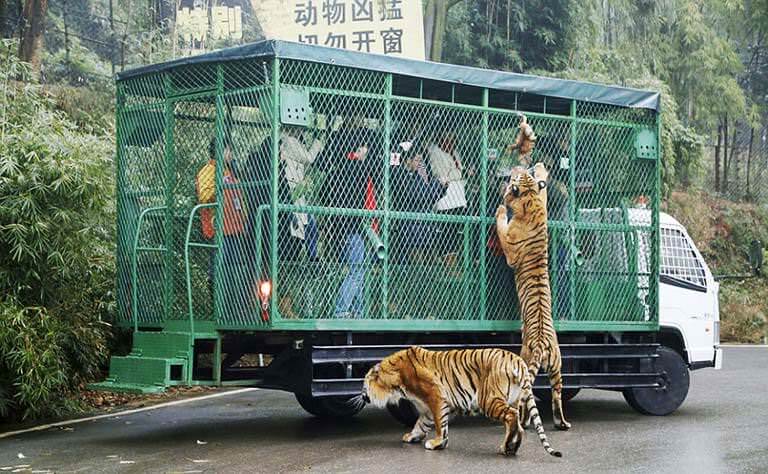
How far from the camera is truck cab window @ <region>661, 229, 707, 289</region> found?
12.5 metres

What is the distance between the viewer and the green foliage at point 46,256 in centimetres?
1077

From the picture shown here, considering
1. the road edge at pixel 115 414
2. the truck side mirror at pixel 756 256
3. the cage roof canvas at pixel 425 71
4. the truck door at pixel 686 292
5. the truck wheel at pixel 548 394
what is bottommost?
the road edge at pixel 115 414

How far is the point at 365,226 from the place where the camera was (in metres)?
10.3

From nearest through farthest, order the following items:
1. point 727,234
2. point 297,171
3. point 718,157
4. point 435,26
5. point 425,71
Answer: point 297,171, point 425,71, point 435,26, point 727,234, point 718,157

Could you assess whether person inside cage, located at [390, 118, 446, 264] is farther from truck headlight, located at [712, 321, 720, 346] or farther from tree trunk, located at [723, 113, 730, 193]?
tree trunk, located at [723, 113, 730, 193]

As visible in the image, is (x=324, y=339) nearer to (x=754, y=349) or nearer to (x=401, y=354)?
(x=401, y=354)

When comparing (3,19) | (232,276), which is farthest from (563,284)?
(3,19)

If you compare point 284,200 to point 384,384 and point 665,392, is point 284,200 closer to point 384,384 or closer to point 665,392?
point 384,384

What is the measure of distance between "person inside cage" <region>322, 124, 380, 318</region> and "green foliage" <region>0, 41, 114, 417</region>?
250 cm

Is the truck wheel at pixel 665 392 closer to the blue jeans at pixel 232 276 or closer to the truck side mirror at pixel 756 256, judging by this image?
the truck side mirror at pixel 756 256

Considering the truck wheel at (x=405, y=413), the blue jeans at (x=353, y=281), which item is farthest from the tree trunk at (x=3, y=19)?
the truck wheel at (x=405, y=413)

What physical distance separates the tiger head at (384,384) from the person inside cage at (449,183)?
1550mm

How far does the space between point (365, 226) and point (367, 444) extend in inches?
75.5

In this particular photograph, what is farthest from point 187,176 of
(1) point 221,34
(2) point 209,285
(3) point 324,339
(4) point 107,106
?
(1) point 221,34
